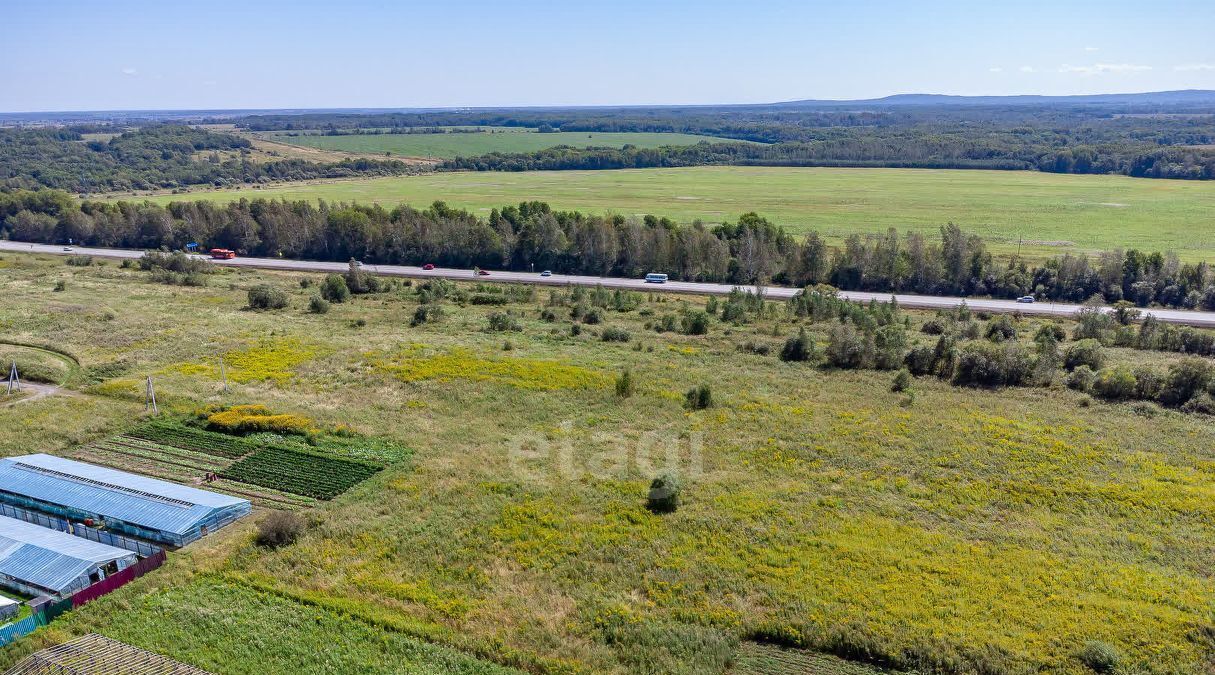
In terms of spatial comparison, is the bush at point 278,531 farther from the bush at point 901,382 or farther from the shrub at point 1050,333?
the shrub at point 1050,333

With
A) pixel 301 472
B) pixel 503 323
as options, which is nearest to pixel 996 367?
pixel 503 323

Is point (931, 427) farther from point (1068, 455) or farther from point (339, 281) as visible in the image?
point (339, 281)

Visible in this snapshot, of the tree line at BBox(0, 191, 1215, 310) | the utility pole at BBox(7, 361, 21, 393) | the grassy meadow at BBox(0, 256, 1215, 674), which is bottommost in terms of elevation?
the grassy meadow at BBox(0, 256, 1215, 674)

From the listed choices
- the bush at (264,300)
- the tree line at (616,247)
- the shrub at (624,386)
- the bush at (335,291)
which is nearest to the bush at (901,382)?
the shrub at (624,386)

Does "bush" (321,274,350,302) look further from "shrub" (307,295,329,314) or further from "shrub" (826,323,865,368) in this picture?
"shrub" (826,323,865,368)

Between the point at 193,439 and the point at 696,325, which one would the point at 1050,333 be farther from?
the point at 193,439

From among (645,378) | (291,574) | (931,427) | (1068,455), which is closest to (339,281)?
(645,378)

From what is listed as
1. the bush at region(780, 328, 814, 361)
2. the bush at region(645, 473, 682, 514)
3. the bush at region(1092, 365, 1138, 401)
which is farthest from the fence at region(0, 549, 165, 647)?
the bush at region(1092, 365, 1138, 401)
